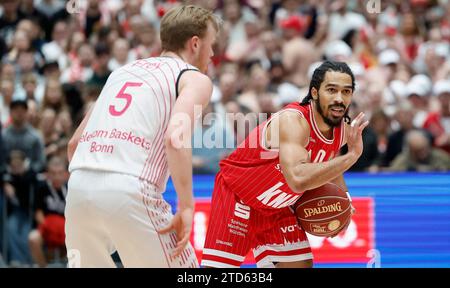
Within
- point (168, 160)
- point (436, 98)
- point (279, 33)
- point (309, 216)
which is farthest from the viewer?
point (279, 33)

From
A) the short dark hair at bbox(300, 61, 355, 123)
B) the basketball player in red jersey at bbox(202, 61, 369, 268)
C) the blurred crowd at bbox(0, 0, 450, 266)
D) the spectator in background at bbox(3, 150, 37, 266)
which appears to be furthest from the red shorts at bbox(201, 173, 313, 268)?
the spectator in background at bbox(3, 150, 37, 266)

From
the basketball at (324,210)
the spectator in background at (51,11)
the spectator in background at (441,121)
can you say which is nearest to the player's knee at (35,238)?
the spectator in background at (51,11)

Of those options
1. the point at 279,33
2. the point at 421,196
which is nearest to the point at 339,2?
the point at 279,33

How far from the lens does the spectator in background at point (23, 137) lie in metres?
10.9

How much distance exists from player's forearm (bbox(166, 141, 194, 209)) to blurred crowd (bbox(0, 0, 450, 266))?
562 centimetres

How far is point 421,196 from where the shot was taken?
9477 mm

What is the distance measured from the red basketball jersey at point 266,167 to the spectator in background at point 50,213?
4103 mm

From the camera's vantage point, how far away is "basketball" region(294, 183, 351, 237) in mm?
6266

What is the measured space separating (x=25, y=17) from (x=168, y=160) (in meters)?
9.83

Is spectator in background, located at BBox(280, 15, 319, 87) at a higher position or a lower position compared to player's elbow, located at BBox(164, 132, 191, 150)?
higher

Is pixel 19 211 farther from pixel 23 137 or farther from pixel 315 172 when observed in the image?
pixel 315 172

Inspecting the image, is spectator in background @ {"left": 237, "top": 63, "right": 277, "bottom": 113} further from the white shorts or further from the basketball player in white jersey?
the white shorts

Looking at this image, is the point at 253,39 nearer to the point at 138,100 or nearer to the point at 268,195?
the point at 268,195
